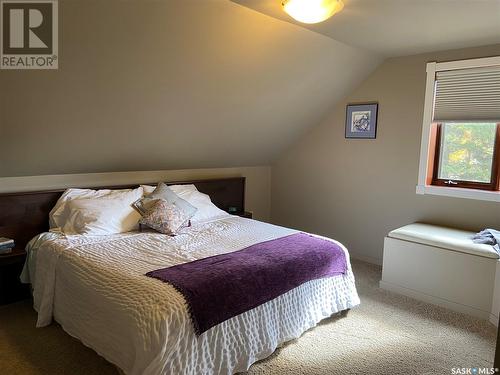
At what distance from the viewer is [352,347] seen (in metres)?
2.45

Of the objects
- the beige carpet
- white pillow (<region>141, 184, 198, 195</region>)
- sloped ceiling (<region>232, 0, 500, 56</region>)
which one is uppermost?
sloped ceiling (<region>232, 0, 500, 56</region>)

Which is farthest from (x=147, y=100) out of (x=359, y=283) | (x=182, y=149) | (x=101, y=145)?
(x=359, y=283)

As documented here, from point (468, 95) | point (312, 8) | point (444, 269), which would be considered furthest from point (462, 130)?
point (312, 8)

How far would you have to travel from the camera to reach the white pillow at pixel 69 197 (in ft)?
9.71

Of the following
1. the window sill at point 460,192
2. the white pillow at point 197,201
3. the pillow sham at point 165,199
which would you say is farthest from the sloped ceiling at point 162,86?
the window sill at point 460,192

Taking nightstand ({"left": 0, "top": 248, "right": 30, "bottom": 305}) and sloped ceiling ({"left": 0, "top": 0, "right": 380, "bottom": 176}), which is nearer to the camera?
sloped ceiling ({"left": 0, "top": 0, "right": 380, "bottom": 176})

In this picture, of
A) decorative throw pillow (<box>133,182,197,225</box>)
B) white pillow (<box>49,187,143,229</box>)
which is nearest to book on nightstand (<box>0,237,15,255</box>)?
white pillow (<box>49,187,143,229</box>)

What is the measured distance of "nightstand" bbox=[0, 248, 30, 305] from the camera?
2.78 meters

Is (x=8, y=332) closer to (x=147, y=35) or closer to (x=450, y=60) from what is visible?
(x=147, y=35)

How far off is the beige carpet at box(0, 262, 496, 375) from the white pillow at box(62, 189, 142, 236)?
71 cm

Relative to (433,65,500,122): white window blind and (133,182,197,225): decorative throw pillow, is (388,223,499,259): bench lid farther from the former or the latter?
(133,182,197,225): decorative throw pillow

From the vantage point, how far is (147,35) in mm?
2398

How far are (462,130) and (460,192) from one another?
575mm

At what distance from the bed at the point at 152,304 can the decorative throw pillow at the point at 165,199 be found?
22cm
